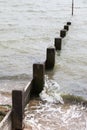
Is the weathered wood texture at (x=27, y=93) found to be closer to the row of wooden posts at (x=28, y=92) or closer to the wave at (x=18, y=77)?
the row of wooden posts at (x=28, y=92)

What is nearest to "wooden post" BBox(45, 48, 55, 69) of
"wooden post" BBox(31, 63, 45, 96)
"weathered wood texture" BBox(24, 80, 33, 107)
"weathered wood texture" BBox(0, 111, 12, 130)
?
"wooden post" BBox(31, 63, 45, 96)

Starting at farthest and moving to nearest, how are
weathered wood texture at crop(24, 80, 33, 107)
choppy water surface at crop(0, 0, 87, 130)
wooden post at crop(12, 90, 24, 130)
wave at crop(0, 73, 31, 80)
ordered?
1. wave at crop(0, 73, 31, 80)
2. choppy water surface at crop(0, 0, 87, 130)
3. weathered wood texture at crop(24, 80, 33, 107)
4. wooden post at crop(12, 90, 24, 130)

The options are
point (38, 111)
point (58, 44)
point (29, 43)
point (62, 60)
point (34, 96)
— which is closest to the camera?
point (38, 111)

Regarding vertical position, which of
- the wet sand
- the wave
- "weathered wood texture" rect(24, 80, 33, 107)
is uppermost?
"weathered wood texture" rect(24, 80, 33, 107)

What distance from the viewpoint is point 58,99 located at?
1005 centimetres

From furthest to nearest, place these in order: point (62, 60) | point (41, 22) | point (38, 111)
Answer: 1. point (41, 22)
2. point (62, 60)
3. point (38, 111)

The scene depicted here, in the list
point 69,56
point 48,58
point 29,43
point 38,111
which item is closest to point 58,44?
point 69,56

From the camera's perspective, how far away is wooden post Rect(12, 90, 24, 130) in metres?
7.23

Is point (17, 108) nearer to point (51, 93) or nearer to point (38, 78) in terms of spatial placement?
point (38, 78)

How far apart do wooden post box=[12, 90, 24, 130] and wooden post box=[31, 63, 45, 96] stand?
216 cm

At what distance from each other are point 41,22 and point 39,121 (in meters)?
17.0

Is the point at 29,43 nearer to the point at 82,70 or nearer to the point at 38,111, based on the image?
the point at 82,70

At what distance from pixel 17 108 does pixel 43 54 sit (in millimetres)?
8052

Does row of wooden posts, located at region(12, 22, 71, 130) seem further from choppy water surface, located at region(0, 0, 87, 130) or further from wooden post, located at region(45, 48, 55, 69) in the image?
choppy water surface, located at region(0, 0, 87, 130)
